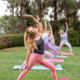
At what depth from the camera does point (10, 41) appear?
648 inches

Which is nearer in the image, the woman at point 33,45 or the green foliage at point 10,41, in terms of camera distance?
the woman at point 33,45

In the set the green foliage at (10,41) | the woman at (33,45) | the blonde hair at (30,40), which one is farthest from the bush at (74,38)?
the blonde hair at (30,40)

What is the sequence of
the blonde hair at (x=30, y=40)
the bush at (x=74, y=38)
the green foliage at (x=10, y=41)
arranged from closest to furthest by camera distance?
the blonde hair at (x=30, y=40) < the green foliage at (x=10, y=41) < the bush at (x=74, y=38)

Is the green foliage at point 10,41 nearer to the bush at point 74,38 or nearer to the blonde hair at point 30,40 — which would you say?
the bush at point 74,38

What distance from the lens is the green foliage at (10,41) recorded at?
49.7 ft

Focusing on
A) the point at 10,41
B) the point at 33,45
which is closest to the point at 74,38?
Result: the point at 10,41

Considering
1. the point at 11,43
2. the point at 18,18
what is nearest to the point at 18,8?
the point at 18,18

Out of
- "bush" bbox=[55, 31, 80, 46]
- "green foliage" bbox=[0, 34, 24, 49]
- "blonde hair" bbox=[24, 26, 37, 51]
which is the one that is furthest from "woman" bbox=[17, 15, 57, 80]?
"bush" bbox=[55, 31, 80, 46]

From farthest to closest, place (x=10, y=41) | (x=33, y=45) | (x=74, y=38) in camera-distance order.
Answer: (x=74, y=38), (x=10, y=41), (x=33, y=45)

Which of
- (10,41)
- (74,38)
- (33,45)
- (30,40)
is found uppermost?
(30,40)

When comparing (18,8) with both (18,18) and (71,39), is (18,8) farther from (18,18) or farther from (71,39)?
(71,39)

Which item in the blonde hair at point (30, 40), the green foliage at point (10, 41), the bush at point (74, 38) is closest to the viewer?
the blonde hair at point (30, 40)

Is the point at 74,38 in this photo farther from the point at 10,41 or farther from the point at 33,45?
the point at 33,45

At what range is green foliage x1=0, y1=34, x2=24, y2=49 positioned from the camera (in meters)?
15.1
